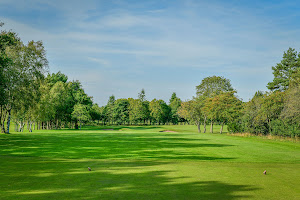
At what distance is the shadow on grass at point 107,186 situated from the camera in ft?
22.8

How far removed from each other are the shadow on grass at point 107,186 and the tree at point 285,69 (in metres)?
64.3

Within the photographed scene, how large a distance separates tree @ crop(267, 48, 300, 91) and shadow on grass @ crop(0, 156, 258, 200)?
64.3 metres

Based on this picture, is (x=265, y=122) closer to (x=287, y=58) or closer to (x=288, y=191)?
(x=287, y=58)

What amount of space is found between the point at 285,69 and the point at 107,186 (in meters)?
71.6

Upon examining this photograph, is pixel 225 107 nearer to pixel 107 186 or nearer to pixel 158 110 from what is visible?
pixel 107 186

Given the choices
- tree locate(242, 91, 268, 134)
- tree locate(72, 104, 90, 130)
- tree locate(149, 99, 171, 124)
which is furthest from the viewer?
tree locate(149, 99, 171, 124)

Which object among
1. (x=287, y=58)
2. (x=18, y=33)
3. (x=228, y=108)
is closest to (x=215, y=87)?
(x=287, y=58)

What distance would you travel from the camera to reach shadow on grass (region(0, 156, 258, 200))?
6940mm

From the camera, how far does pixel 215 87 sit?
87688mm

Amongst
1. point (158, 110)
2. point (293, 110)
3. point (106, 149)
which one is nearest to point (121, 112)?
point (158, 110)

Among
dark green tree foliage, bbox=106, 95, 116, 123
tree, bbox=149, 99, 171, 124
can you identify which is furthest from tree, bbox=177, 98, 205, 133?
dark green tree foliage, bbox=106, 95, 116, 123

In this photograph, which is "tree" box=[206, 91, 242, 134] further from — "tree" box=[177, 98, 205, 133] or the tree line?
"tree" box=[177, 98, 205, 133]

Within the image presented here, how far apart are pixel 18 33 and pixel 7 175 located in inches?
1586

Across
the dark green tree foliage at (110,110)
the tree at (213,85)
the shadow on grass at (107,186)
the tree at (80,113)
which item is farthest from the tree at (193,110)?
the dark green tree foliage at (110,110)
